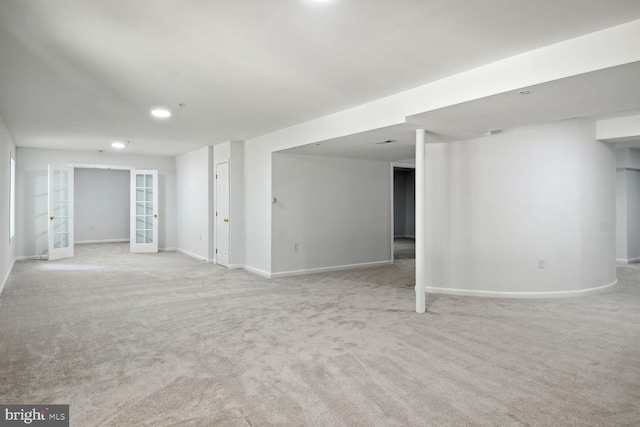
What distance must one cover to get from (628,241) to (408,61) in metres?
7.40

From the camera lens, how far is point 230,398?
101 inches

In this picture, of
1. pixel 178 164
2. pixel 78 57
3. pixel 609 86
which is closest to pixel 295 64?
pixel 78 57

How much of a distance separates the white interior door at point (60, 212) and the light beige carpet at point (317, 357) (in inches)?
128

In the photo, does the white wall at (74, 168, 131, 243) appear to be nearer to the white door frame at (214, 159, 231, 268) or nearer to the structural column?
the white door frame at (214, 159, 231, 268)

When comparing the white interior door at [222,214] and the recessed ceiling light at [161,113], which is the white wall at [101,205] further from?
the recessed ceiling light at [161,113]

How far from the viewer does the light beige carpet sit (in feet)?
7.93

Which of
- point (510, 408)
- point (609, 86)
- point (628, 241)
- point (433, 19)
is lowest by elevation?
point (510, 408)

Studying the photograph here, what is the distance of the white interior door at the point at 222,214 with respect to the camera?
7.65 metres

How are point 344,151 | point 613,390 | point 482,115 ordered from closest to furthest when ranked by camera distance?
point 613,390 < point 482,115 < point 344,151

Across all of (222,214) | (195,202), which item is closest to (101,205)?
(195,202)

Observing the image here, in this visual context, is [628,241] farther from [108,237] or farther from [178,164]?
[108,237]

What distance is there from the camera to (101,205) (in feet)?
39.1

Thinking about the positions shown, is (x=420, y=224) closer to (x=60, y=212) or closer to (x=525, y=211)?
(x=525, y=211)

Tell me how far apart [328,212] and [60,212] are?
623 centimetres
